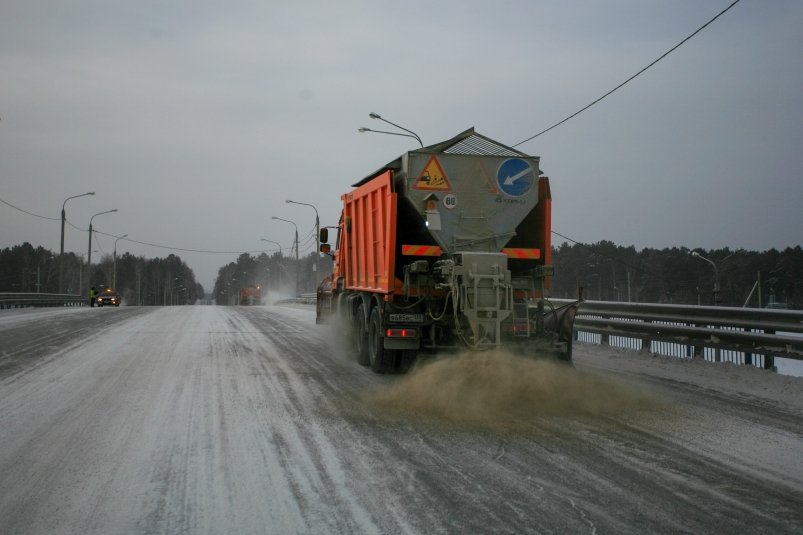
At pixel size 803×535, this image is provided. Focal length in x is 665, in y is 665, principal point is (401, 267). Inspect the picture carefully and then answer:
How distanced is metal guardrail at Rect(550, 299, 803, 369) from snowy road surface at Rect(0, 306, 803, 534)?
1.44 ft

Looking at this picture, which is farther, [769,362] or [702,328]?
[702,328]

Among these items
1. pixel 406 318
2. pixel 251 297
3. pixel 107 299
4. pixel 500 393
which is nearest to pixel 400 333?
pixel 406 318

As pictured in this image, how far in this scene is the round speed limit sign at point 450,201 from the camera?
969cm

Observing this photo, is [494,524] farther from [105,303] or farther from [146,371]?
[105,303]

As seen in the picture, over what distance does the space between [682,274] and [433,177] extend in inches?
2192

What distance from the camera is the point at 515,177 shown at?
9.97 metres

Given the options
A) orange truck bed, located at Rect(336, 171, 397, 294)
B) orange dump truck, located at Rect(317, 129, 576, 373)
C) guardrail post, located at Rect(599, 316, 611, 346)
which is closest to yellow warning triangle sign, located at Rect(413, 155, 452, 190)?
orange dump truck, located at Rect(317, 129, 576, 373)

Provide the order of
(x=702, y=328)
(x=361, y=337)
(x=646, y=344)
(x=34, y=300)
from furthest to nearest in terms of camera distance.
Result: (x=34, y=300)
(x=646, y=344)
(x=361, y=337)
(x=702, y=328)

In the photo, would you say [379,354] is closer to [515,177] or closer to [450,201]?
[450,201]

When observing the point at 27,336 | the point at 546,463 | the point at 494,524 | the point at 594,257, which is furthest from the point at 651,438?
the point at 594,257

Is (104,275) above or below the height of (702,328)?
above

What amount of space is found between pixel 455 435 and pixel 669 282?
57.1m

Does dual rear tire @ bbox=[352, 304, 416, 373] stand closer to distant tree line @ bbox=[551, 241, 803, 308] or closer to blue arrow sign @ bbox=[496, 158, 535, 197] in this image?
blue arrow sign @ bbox=[496, 158, 535, 197]

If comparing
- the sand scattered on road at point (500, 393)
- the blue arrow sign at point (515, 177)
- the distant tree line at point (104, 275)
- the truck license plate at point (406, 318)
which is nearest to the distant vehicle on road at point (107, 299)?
the truck license plate at point (406, 318)
